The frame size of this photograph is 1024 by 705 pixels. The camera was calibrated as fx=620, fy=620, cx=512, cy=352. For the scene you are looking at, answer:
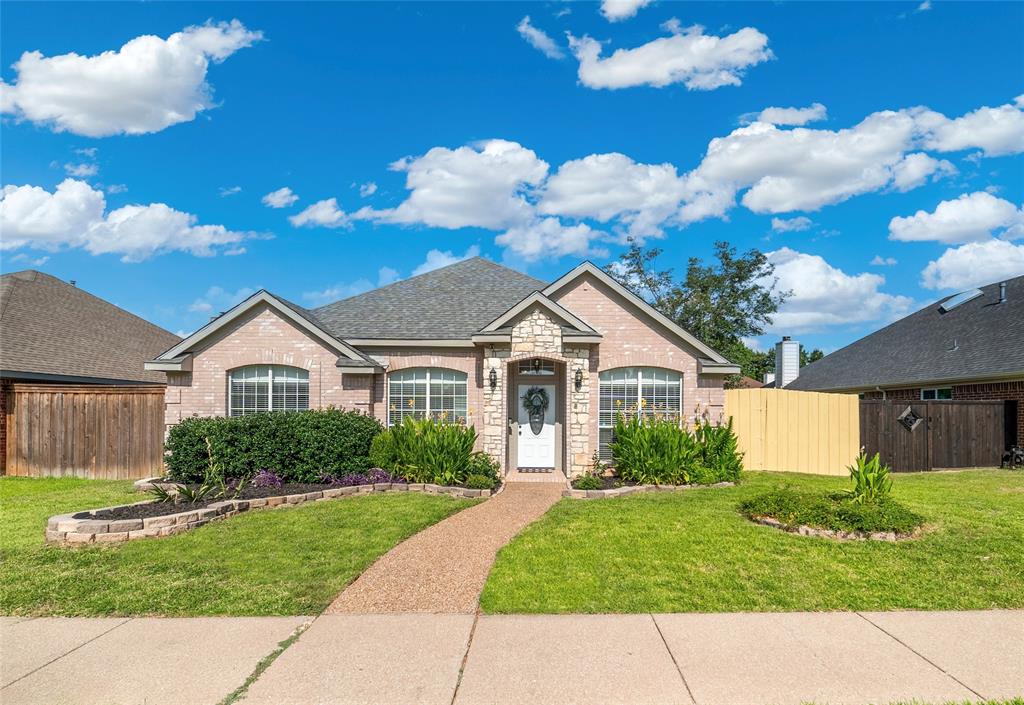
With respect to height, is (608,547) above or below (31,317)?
below

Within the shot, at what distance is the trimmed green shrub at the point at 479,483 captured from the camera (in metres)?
12.3

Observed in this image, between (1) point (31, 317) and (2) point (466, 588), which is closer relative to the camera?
(2) point (466, 588)

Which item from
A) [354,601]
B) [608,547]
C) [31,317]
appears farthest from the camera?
[31,317]

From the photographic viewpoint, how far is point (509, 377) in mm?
15359

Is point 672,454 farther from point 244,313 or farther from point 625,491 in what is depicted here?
point 244,313

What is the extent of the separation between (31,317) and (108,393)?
7.32 meters

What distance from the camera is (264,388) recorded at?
14.7 meters

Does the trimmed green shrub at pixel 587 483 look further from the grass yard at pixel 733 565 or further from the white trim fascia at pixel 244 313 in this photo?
the white trim fascia at pixel 244 313

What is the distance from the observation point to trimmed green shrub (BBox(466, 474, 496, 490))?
40.4ft

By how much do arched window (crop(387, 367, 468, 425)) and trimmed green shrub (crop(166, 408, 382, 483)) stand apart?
2.23 metres

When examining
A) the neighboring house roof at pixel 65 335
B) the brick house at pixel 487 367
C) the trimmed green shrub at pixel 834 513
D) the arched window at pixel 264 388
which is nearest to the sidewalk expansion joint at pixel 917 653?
the trimmed green shrub at pixel 834 513

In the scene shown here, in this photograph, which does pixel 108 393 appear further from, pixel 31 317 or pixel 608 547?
→ pixel 608 547

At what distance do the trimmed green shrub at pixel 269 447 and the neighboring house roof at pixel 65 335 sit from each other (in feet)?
24.7

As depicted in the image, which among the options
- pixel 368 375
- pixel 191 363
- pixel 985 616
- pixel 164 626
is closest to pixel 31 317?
pixel 191 363
